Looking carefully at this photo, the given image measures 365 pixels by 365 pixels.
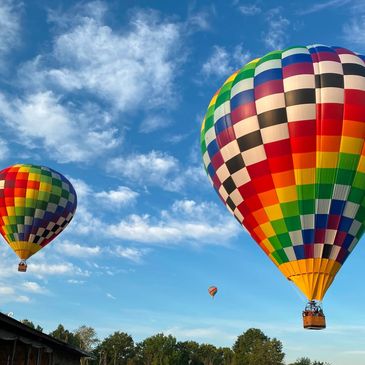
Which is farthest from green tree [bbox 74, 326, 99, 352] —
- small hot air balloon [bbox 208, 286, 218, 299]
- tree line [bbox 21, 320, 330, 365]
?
small hot air balloon [bbox 208, 286, 218, 299]

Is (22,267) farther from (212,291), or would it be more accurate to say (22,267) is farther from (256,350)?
(256,350)

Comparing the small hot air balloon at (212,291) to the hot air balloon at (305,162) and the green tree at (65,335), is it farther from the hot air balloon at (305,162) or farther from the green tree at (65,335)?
the green tree at (65,335)

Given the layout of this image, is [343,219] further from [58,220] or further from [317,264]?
[58,220]

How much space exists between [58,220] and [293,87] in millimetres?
22604

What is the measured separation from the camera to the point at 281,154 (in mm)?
18297

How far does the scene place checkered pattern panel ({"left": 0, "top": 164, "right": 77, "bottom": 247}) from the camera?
33500 millimetres

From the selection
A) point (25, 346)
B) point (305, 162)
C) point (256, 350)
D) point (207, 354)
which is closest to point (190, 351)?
point (207, 354)

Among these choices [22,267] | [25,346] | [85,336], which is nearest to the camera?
[25,346]

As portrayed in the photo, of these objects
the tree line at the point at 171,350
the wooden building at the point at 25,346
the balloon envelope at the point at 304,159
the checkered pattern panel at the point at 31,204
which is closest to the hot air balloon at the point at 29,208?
the checkered pattern panel at the point at 31,204

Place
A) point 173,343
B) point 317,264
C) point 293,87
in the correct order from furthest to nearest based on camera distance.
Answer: point 173,343
point 293,87
point 317,264

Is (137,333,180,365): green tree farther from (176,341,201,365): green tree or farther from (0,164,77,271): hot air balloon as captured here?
(0,164,77,271): hot air balloon

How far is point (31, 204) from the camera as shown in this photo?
3375cm

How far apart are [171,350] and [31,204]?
82.8 m

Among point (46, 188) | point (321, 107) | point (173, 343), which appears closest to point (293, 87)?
point (321, 107)
